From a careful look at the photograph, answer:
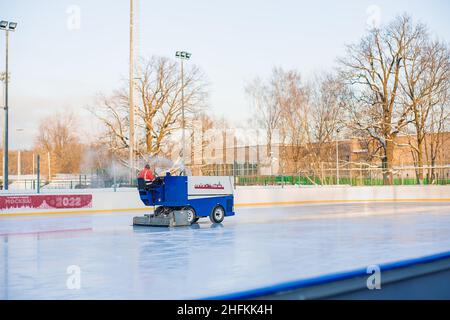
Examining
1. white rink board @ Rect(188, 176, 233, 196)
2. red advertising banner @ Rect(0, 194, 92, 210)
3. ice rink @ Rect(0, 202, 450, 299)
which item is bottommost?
ice rink @ Rect(0, 202, 450, 299)

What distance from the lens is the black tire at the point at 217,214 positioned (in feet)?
57.1

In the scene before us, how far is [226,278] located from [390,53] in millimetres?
38574

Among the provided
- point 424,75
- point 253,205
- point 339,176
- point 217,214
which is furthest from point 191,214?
point 424,75

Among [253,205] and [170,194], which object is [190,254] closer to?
[170,194]

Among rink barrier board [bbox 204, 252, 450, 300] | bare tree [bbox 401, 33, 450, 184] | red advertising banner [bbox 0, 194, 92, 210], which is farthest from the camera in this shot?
bare tree [bbox 401, 33, 450, 184]

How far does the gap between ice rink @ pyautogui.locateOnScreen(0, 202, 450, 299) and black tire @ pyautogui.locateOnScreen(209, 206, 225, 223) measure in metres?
0.44

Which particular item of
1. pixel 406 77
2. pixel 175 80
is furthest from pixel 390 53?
pixel 175 80

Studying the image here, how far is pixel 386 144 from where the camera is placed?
139 ft

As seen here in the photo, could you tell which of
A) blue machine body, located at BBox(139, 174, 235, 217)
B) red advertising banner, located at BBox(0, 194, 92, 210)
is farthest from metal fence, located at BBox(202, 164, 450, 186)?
blue machine body, located at BBox(139, 174, 235, 217)

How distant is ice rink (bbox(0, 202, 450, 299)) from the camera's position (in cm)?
691

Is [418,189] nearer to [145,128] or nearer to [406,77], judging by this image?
[406,77]

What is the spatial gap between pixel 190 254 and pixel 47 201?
540 inches

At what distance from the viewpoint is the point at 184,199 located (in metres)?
16.3

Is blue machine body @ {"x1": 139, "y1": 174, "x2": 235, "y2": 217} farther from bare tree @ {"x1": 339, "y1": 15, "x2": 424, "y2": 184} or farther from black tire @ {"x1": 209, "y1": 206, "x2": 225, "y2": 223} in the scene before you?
bare tree @ {"x1": 339, "y1": 15, "x2": 424, "y2": 184}
